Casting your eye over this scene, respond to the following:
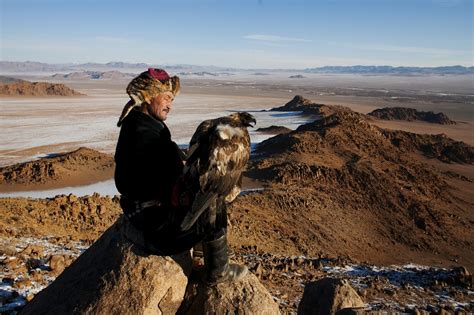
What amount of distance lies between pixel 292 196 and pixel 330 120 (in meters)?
16.0

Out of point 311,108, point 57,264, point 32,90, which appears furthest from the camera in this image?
point 32,90

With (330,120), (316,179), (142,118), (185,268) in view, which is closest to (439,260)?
(316,179)

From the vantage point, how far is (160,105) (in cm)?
Result: 361

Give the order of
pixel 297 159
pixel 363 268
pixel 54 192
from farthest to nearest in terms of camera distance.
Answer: pixel 297 159 → pixel 54 192 → pixel 363 268

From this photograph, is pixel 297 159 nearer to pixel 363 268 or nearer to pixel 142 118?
pixel 363 268

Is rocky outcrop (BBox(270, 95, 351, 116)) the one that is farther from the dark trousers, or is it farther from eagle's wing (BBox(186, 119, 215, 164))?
eagle's wing (BBox(186, 119, 215, 164))

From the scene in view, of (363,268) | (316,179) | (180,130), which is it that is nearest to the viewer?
(363,268)

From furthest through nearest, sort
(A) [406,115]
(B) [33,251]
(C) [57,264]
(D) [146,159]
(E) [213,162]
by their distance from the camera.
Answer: (A) [406,115] → (B) [33,251] → (C) [57,264] → (D) [146,159] → (E) [213,162]

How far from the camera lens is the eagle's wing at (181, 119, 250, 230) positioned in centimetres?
328

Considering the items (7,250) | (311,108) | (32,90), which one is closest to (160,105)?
(7,250)

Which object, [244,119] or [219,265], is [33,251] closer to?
[219,265]

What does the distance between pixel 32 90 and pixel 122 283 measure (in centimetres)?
7334

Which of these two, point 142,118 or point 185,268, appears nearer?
point 142,118

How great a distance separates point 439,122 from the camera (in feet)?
161
